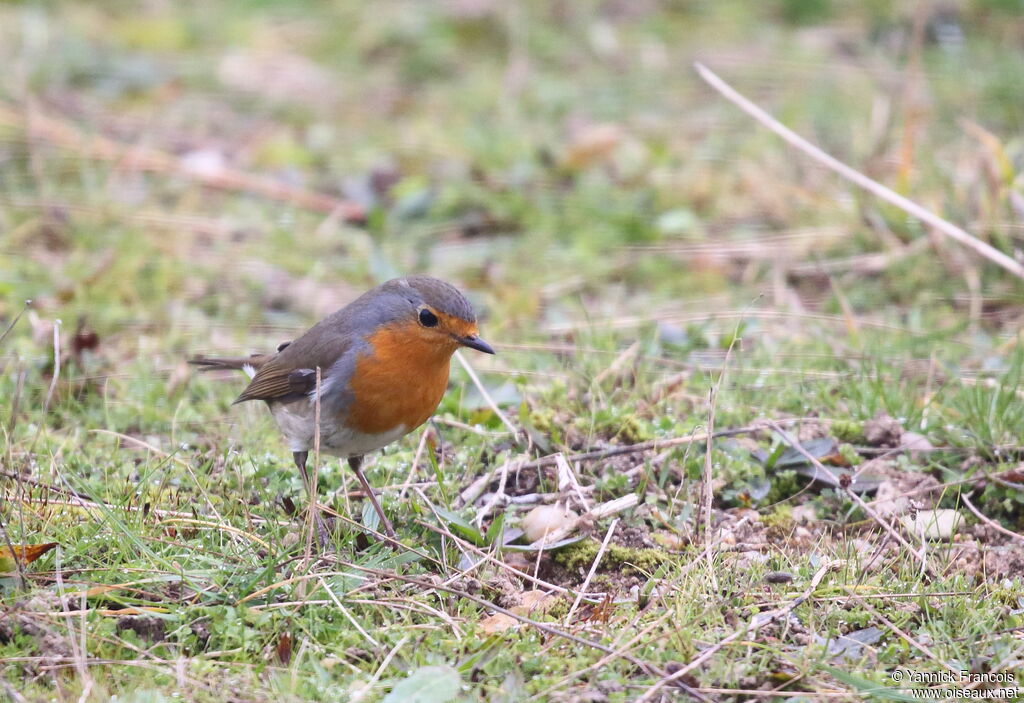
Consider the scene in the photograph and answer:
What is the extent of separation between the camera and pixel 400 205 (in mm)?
7641

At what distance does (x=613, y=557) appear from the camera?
157 inches

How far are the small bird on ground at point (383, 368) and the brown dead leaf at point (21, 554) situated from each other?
95cm

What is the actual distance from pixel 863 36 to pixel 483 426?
266 inches

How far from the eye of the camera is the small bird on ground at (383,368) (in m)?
4.19

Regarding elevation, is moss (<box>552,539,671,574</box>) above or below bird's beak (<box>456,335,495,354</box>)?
below

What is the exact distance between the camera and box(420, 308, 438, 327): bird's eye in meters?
4.24

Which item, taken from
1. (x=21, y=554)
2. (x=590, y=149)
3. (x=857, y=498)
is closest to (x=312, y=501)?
(x=21, y=554)

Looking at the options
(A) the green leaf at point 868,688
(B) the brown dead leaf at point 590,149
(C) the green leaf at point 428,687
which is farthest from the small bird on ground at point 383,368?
(B) the brown dead leaf at point 590,149

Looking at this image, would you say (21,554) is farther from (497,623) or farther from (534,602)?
(534,602)

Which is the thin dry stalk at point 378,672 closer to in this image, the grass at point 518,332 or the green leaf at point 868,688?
the grass at point 518,332

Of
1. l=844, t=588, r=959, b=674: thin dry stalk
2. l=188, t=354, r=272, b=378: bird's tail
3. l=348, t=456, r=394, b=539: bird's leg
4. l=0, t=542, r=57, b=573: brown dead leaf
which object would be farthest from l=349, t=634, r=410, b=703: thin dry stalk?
l=188, t=354, r=272, b=378: bird's tail

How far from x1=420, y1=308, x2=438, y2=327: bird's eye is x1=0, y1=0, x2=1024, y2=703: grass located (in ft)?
1.83

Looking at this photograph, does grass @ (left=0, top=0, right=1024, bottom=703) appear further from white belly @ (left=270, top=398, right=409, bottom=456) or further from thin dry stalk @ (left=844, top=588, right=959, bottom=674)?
white belly @ (left=270, top=398, right=409, bottom=456)

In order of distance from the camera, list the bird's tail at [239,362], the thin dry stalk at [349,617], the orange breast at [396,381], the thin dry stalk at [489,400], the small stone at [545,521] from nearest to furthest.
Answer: the thin dry stalk at [349,617] → the small stone at [545,521] → the orange breast at [396,381] → the thin dry stalk at [489,400] → the bird's tail at [239,362]
